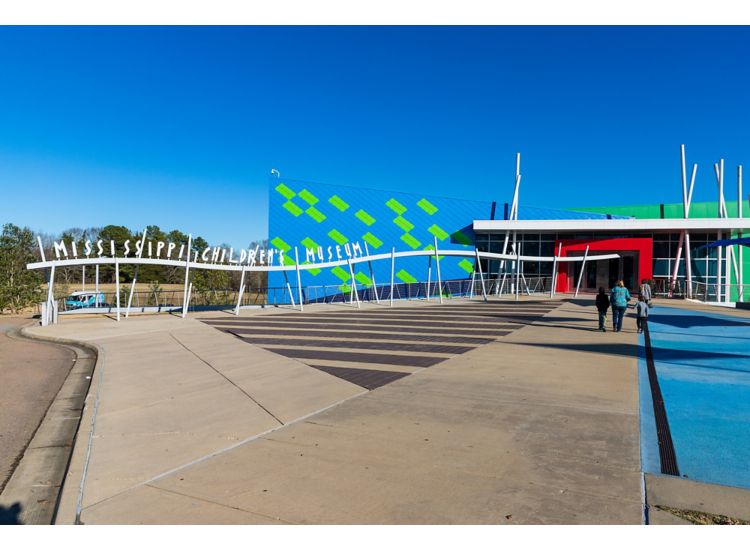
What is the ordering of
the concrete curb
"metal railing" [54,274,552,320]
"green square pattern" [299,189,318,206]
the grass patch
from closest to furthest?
the grass patch, the concrete curb, "metal railing" [54,274,552,320], "green square pattern" [299,189,318,206]

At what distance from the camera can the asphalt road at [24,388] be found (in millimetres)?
5977

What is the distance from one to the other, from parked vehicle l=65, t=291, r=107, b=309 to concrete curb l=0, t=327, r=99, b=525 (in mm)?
17345

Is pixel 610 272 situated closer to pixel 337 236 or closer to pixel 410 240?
pixel 410 240

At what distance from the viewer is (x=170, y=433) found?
19.2 feet

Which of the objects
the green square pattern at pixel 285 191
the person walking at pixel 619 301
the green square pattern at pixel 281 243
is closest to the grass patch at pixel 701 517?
the person walking at pixel 619 301

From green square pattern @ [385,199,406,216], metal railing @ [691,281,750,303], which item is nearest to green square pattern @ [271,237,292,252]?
green square pattern @ [385,199,406,216]

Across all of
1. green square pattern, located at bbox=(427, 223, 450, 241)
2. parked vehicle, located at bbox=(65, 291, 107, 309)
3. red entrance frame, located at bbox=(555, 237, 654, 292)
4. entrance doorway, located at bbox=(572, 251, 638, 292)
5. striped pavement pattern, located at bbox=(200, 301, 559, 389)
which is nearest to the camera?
striped pavement pattern, located at bbox=(200, 301, 559, 389)

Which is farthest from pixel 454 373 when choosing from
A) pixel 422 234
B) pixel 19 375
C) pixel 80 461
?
pixel 422 234

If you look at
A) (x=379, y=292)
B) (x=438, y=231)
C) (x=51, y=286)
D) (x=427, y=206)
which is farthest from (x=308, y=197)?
(x=51, y=286)

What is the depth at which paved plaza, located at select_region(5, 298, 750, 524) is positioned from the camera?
3924 mm

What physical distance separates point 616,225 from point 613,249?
216 cm

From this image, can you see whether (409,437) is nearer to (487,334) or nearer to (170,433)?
(170,433)

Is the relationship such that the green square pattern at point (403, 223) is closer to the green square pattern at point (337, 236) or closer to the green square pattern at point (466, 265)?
the green square pattern at point (337, 236)

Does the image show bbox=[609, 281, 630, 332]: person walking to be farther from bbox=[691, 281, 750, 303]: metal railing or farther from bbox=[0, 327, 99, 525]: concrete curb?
bbox=[691, 281, 750, 303]: metal railing
